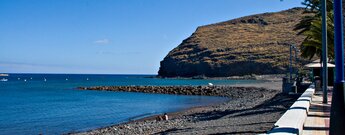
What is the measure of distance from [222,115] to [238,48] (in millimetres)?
128228

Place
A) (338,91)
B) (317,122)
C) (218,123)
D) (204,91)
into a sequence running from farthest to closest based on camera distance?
(204,91) < (218,123) < (317,122) < (338,91)

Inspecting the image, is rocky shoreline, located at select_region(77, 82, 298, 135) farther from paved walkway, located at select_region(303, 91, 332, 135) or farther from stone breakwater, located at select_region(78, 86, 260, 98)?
paved walkway, located at select_region(303, 91, 332, 135)

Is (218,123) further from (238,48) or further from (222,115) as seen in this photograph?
(238,48)

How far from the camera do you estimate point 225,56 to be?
14550 centimetres

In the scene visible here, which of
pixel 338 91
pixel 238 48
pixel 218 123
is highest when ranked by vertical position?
pixel 238 48

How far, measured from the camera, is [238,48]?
150 metres

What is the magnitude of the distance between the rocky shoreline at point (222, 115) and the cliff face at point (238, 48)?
6337 cm

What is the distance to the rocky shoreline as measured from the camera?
15000 millimetres

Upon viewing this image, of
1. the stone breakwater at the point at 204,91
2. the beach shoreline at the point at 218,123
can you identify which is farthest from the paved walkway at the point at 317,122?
the stone breakwater at the point at 204,91

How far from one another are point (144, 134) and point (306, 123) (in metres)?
8.90

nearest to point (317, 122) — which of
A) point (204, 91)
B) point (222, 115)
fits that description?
point (222, 115)

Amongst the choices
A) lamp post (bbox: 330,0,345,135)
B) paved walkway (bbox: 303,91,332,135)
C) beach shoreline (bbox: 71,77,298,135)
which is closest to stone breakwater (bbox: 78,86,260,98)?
beach shoreline (bbox: 71,77,298,135)

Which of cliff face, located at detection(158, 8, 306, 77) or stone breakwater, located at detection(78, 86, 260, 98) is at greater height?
cliff face, located at detection(158, 8, 306, 77)

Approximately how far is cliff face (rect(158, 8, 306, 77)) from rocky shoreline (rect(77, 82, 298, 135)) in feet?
208
